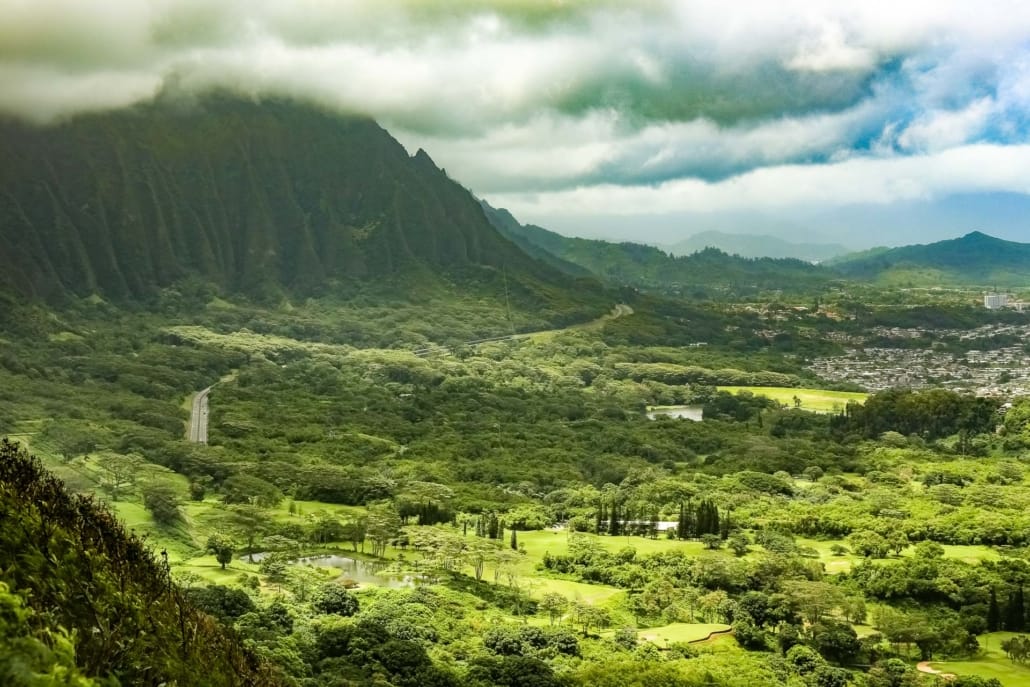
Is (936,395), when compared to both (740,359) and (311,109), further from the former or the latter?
(311,109)

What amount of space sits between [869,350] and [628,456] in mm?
94033

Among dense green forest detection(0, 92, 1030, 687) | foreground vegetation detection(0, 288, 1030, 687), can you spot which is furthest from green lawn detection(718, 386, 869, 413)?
dense green forest detection(0, 92, 1030, 687)

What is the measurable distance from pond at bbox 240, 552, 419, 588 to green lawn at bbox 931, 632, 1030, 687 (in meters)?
23.2

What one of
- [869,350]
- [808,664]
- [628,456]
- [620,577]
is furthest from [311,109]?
[808,664]

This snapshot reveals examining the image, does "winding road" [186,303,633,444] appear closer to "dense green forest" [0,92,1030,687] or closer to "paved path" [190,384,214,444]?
"paved path" [190,384,214,444]

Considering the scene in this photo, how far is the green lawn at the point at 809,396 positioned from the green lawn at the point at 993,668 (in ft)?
224

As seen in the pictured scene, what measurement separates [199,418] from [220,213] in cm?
10291

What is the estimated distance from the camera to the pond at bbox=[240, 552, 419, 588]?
1673 inches

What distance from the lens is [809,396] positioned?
111 m

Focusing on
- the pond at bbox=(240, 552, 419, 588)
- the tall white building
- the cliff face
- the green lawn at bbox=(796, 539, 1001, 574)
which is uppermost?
the cliff face

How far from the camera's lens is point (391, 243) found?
186 metres

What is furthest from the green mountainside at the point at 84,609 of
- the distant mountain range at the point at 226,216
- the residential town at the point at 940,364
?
the distant mountain range at the point at 226,216

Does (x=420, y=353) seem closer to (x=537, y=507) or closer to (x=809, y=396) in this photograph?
(x=809, y=396)

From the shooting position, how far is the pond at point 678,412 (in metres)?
102
